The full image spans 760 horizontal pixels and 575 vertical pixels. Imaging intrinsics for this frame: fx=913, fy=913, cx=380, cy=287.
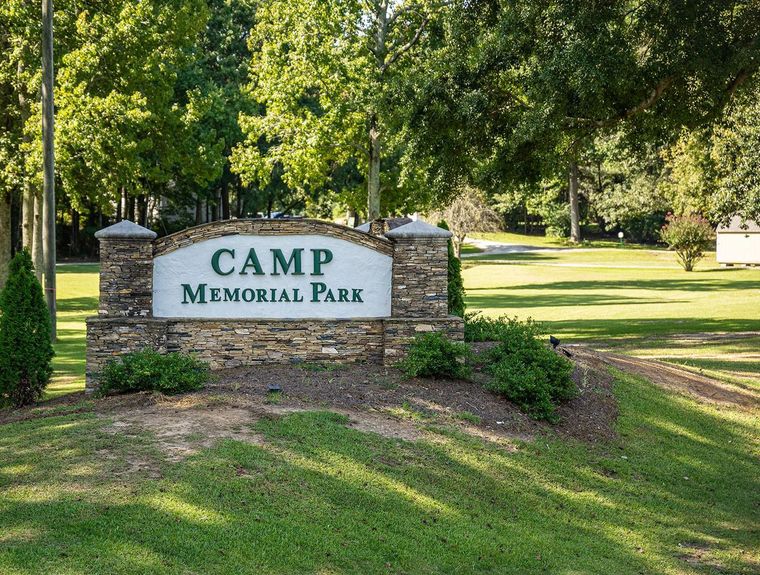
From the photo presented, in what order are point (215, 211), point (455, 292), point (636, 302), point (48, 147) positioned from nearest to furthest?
point (455, 292) → point (48, 147) → point (636, 302) → point (215, 211)

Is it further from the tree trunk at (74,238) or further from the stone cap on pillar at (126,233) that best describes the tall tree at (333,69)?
the tree trunk at (74,238)

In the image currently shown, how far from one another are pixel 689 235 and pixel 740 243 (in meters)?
5.60

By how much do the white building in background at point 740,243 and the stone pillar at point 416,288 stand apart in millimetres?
44868

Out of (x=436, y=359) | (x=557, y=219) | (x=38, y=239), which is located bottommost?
(x=436, y=359)

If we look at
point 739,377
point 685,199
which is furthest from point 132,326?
point 685,199

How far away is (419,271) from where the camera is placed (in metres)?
11.8

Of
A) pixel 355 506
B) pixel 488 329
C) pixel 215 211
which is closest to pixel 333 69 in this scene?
pixel 488 329

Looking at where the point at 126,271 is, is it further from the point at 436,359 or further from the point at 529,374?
the point at 529,374

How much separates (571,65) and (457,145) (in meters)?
3.43

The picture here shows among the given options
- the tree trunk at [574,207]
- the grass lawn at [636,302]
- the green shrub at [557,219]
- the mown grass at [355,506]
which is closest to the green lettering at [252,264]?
Result: the mown grass at [355,506]

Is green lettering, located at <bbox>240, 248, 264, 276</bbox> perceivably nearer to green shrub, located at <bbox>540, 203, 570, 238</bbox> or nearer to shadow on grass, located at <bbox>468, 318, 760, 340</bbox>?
shadow on grass, located at <bbox>468, 318, 760, 340</bbox>

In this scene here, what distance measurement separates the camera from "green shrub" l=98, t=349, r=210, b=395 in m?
10.2

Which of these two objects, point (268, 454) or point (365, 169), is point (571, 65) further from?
point (365, 169)

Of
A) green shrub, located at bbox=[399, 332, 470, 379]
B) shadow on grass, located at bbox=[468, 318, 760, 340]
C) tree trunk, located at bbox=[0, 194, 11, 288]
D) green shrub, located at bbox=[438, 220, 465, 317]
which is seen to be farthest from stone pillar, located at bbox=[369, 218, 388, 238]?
tree trunk, located at bbox=[0, 194, 11, 288]
